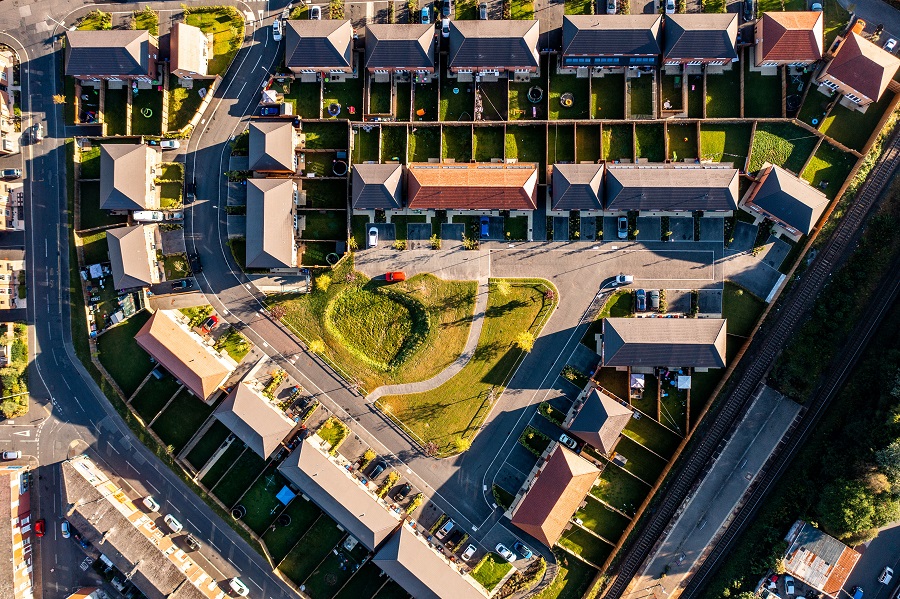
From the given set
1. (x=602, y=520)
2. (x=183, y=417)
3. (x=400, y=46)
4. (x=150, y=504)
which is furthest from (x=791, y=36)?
(x=150, y=504)

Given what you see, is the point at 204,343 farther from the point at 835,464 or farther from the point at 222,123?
the point at 835,464

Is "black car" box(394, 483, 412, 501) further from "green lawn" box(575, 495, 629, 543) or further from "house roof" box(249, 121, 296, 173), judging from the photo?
"house roof" box(249, 121, 296, 173)

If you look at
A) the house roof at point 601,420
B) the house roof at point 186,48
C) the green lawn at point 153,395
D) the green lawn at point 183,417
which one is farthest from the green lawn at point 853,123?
the green lawn at point 153,395

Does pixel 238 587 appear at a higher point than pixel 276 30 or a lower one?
lower

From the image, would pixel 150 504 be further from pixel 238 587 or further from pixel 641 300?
pixel 641 300

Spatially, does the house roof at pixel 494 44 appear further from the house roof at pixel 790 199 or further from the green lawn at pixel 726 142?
the house roof at pixel 790 199

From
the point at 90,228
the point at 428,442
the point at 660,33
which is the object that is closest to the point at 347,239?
the point at 428,442

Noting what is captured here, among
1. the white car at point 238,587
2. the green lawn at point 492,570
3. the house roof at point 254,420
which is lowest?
the white car at point 238,587
